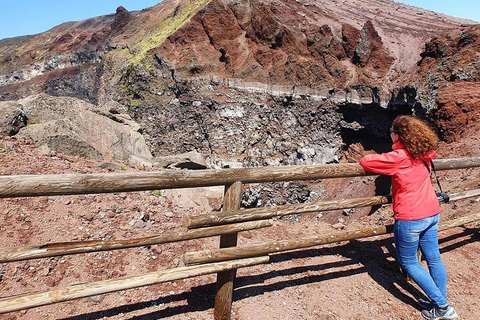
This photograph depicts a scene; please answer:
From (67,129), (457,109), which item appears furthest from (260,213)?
(457,109)

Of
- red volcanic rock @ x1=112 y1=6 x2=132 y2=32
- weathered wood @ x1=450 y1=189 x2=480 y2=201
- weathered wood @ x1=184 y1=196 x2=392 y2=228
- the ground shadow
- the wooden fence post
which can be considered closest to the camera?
weathered wood @ x1=184 y1=196 x2=392 y2=228

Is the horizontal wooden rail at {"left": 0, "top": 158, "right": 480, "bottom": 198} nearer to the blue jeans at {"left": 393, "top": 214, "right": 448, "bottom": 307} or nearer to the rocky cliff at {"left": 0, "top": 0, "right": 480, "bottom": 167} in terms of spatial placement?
the blue jeans at {"left": 393, "top": 214, "right": 448, "bottom": 307}

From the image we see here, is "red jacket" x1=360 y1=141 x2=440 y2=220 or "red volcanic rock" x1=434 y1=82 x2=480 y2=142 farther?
"red volcanic rock" x1=434 y1=82 x2=480 y2=142

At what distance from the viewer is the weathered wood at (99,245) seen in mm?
2631

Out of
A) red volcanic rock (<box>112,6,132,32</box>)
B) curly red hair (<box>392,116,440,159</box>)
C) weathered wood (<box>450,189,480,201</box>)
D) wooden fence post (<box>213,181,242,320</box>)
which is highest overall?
red volcanic rock (<box>112,6,132,32</box>)

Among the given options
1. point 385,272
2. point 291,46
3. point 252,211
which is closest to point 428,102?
point 291,46

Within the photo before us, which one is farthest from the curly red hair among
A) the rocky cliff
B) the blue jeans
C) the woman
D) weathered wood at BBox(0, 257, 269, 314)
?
the rocky cliff

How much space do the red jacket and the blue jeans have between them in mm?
115

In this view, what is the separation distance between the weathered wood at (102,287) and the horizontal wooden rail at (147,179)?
98 centimetres

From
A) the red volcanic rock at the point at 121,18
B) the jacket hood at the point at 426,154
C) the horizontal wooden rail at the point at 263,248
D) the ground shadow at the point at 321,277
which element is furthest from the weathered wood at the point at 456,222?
the red volcanic rock at the point at 121,18

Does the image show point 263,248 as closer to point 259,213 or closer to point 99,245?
point 259,213

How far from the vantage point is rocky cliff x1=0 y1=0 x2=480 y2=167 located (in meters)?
25.0

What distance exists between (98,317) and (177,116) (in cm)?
2559

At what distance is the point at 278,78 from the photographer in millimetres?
26984
